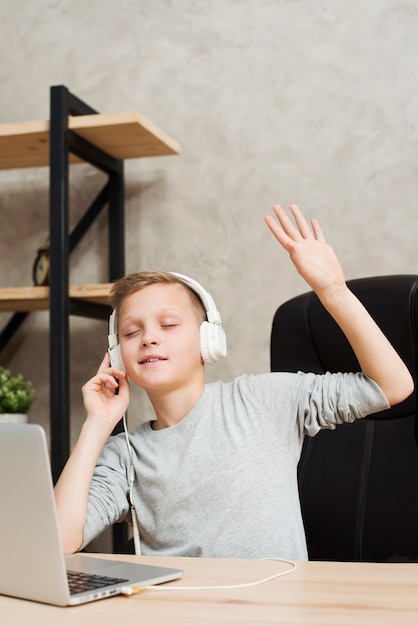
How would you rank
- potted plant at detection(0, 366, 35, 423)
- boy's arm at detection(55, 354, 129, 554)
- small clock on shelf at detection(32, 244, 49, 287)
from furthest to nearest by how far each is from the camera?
1. small clock on shelf at detection(32, 244, 49, 287)
2. potted plant at detection(0, 366, 35, 423)
3. boy's arm at detection(55, 354, 129, 554)

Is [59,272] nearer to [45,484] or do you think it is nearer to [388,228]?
[388,228]

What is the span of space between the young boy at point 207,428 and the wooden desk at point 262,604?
314 mm

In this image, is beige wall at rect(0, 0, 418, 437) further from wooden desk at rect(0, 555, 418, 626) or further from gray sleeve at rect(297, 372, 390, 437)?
wooden desk at rect(0, 555, 418, 626)

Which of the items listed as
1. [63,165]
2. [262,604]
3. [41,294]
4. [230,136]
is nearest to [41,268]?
[41,294]

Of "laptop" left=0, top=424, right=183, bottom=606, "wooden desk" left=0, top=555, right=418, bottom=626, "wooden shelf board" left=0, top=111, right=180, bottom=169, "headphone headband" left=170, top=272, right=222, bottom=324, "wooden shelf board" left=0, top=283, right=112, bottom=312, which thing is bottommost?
"wooden desk" left=0, top=555, right=418, bottom=626

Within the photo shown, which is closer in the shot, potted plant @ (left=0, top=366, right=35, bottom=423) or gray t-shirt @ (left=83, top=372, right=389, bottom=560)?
gray t-shirt @ (left=83, top=372, right=389, bottom=560)

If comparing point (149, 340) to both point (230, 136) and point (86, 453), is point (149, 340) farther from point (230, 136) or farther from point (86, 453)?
point (230, 136)

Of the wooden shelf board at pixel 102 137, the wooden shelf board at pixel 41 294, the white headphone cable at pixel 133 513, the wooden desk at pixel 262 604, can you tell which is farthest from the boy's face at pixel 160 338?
the wooden shelf board at pixel 102 137

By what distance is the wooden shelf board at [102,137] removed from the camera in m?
2.18

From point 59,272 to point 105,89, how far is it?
78 cm

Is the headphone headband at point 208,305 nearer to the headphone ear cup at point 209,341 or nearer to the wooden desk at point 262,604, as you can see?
the headphone ear cup at point 209,341

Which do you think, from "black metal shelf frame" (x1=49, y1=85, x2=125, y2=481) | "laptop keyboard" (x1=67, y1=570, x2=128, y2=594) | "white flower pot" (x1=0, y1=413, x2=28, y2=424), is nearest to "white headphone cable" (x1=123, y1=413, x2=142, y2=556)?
"laptop keyboard" (x1=67, y1=570, x2=128, y2=594)

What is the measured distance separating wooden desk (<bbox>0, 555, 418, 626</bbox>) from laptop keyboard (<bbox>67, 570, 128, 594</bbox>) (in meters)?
0.03

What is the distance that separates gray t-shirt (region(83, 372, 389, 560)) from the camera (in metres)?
1.21
